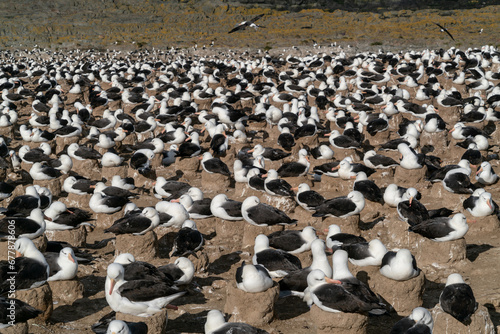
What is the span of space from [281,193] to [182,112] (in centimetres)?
1138

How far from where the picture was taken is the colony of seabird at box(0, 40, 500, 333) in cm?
838

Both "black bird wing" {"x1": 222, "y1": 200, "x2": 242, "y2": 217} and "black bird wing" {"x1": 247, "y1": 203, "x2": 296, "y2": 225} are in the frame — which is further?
"black bird wing" {"x1": 222, "y1": 200, "x2": 242, "y2": 217}

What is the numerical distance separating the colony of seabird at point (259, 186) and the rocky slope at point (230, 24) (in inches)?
1347

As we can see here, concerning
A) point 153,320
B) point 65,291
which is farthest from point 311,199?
point 65,291

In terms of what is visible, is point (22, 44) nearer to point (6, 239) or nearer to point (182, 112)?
point (182, 112)

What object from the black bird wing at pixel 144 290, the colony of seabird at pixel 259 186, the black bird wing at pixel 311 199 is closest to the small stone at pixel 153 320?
the colony of seabird at pixel 259 186

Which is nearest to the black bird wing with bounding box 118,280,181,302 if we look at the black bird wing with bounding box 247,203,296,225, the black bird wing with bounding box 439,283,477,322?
the black bird wing with bounding box 247,203,296,225

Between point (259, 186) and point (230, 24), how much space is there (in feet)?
217

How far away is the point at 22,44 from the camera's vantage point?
70.4 m

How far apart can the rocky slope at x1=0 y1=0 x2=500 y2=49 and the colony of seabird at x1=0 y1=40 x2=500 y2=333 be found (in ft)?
112

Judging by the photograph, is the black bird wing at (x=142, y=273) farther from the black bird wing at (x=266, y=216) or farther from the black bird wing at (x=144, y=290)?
the black bird wing at (x=266, y=216)

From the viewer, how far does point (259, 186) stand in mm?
13633

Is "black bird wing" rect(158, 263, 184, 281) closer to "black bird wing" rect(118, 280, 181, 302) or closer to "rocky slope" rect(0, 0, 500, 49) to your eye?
"black bird wing" rect(118, 280, 181, 302)

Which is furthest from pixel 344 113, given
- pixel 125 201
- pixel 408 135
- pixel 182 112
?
pixel 125 201
